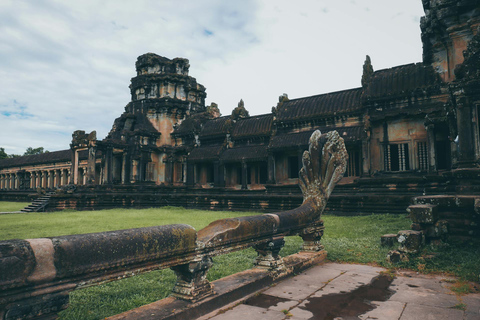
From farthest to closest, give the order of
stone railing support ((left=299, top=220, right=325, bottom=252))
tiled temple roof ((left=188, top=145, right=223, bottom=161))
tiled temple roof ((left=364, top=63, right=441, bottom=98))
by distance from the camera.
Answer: tiled temple roof ((left=188, top=145, right=223, bottom=161)) < tiled temple roof ((left=364, top=63, right=441, bottom=98)) < stone railing support ((left=299, top=220, right=325, bottom=252))

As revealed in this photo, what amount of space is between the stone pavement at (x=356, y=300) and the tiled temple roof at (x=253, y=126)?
19154mm

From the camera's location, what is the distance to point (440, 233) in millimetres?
6793

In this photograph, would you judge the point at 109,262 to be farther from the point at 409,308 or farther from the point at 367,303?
the point at 409,308

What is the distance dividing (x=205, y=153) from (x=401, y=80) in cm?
1472

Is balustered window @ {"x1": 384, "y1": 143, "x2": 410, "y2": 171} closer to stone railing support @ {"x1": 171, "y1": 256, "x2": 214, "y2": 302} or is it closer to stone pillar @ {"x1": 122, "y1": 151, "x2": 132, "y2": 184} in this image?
stone railing support @ {"x1": 171, "y1": 256, "x2": 214, "y2": 302}

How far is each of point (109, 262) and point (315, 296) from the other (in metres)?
2.57

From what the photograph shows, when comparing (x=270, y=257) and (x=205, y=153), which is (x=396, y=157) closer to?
(x=205, y=153)

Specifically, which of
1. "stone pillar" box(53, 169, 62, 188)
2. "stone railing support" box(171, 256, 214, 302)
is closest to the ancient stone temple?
"stone railing support" box(171, 256, 214, 302)

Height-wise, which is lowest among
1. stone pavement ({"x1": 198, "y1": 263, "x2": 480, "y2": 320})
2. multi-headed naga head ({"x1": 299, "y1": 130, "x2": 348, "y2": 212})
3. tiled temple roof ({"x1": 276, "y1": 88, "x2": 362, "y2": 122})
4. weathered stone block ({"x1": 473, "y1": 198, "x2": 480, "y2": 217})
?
stone pavement ({"x1": 198, "y1": 263, "x2": 480, "y2": 320})

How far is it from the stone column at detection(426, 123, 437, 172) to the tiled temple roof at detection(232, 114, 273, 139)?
10528 millimetres

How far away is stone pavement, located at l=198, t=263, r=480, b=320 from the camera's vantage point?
3.50m

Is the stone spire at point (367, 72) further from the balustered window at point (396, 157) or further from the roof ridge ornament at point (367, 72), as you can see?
the balustered window at point (396, 157)

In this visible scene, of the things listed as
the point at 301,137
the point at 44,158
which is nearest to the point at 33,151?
the point at 44,158

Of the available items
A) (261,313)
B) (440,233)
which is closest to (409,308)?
(261,313)
